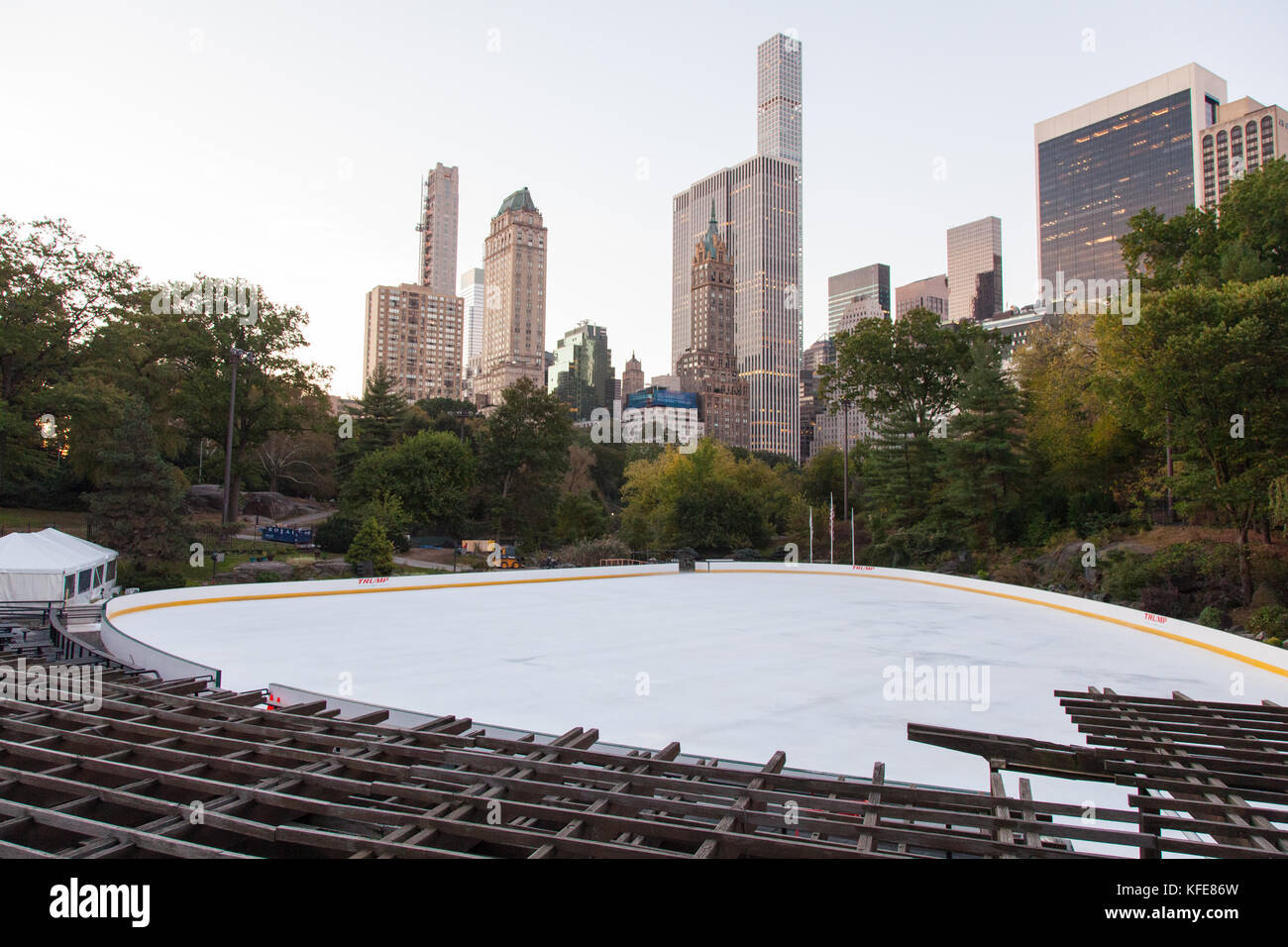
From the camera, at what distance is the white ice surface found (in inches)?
323

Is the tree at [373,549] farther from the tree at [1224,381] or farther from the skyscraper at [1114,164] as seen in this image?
the skyscraper at [1114,164]

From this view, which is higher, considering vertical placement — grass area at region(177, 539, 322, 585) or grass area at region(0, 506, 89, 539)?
grass area at region(0, 506, 89, 539)

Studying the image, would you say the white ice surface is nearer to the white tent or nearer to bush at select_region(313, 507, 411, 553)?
the white tent

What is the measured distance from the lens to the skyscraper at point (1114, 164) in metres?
157

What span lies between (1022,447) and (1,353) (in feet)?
139

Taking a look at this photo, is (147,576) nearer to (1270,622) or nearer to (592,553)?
(592,553)

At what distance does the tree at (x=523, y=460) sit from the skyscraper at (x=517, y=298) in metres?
134

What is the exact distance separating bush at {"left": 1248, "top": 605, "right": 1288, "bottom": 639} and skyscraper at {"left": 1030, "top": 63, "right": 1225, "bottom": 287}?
172m

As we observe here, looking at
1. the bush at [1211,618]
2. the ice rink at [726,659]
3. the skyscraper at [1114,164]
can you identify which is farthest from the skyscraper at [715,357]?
the bush at [1211,618]

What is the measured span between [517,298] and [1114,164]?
142m

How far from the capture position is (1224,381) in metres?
18.8

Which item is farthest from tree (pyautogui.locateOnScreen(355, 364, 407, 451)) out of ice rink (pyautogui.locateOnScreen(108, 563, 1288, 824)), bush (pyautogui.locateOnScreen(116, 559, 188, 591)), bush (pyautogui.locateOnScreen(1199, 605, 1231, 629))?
bush (pyautogui.locateOnScreen(1199, 605, 1231, 629))

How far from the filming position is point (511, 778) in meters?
4.30

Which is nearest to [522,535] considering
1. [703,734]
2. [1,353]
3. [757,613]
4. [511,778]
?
[1,353]
